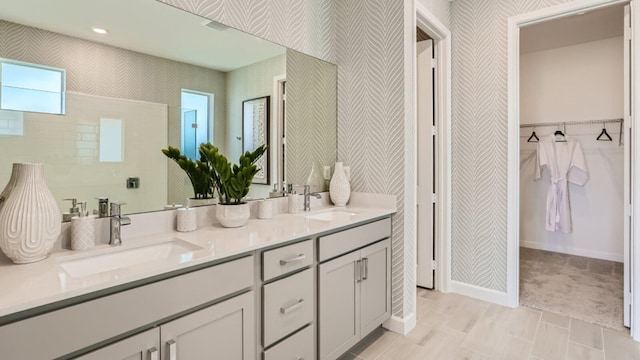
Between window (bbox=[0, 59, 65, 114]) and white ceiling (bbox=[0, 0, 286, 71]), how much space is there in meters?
0.19

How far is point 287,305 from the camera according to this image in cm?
157

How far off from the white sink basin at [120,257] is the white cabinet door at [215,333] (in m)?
0.25

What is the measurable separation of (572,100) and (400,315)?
3.71 metres

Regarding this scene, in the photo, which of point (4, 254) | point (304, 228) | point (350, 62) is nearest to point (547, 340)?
point (304, 228)

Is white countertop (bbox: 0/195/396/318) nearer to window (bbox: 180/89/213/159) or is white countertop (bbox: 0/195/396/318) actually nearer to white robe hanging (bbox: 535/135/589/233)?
window (bbox: 180/89/213/159)

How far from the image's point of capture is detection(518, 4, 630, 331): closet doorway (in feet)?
12.3

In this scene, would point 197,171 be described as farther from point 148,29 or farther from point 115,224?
point 148,29

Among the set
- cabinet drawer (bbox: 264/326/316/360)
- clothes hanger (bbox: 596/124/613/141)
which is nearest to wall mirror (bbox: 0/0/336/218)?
cabinet drawer (bbox: 264/326/316/360)

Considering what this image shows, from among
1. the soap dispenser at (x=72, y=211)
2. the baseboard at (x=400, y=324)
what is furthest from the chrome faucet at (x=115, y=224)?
the baseboard at (x=400, y=324)

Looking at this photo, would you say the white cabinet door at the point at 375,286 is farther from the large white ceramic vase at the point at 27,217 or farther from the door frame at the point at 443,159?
the large white ceramic vase at the point at 27,217

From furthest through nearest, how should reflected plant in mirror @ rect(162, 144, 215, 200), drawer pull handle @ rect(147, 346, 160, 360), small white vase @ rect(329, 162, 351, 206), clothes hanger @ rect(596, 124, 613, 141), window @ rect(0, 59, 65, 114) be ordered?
clothes hanger @ rect(596, 124, 613, 141), small white vase @ rect(329, 162, 351, 206), reflected plant in mirror @ rect(162, 144, 215, 200), window @ rect(0, 59, 65, 114), drawer pull handle @ rect(147, 346, 160, 360)

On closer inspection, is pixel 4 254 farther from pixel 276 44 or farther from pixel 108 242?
pixel 276 44

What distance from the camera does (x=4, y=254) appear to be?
1174 millimetres

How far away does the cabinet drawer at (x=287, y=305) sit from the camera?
148 cm
